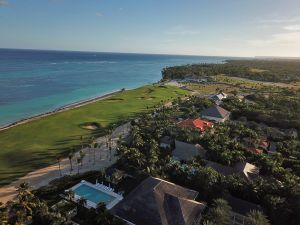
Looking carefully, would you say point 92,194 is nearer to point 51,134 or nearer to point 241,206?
point 241,206

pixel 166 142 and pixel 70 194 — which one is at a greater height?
pixel 166 142

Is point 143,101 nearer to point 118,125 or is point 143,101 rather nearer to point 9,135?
point 118,125

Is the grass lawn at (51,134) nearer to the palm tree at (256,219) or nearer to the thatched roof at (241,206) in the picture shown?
the thatched roof at (241,206)

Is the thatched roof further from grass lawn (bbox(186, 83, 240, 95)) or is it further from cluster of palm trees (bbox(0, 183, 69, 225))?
grass lawn (bbox(186, 83, 240, 95))

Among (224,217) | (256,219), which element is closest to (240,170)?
(256,219)

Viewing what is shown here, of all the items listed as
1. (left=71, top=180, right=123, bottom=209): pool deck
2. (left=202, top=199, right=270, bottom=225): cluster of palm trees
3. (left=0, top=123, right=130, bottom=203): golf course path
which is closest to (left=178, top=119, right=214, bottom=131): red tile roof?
(left=0, top=123, right=130, bottom=203): golf course path

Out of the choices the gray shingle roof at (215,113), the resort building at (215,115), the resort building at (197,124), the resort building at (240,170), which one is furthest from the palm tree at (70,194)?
the gray shingle roof at (215,113)
